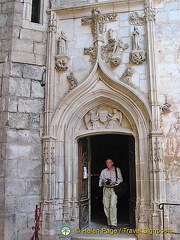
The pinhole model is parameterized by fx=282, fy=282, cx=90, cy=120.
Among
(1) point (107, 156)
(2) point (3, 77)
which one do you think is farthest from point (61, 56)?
(1) point (107, 156)

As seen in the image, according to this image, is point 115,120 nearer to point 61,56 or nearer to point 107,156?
point 61,56

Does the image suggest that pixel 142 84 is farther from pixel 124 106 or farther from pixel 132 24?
pixel 132 24

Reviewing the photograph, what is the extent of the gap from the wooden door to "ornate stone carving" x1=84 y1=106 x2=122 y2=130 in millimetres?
534

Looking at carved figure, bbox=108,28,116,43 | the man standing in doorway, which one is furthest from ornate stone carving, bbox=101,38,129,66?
the man standing in doorway

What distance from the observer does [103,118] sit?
6141 millimetres

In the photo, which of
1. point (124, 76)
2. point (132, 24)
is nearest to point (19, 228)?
point (124, 76)

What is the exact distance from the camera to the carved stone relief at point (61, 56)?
20.4 ft

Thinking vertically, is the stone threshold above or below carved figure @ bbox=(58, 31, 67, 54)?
below

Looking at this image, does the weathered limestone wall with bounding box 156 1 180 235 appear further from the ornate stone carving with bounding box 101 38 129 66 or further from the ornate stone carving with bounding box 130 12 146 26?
the ornate stone carving with bounding box 101 38 129 66

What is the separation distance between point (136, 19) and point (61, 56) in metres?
1.84

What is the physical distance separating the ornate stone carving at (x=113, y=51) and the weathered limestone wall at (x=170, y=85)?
785mm

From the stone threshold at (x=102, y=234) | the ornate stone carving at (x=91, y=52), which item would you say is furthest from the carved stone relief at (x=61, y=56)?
the stone threshold at (x=102, y=234)

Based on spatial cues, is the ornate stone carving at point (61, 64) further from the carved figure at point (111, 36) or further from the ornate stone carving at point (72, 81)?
the carved figure at point (111, 36)

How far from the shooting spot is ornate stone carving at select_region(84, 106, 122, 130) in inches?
238
